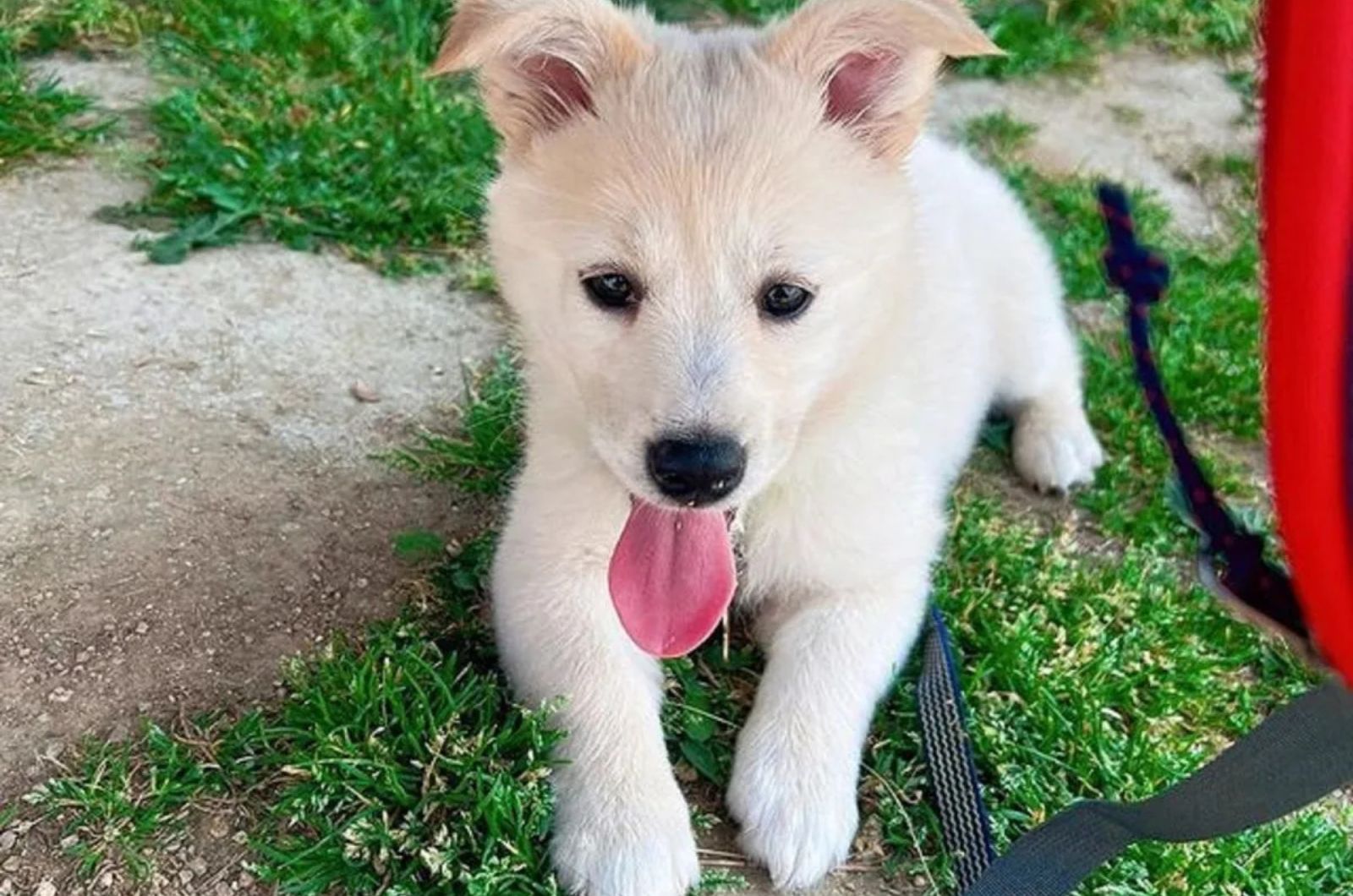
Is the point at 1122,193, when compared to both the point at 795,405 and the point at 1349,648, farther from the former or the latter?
the point at 795,405

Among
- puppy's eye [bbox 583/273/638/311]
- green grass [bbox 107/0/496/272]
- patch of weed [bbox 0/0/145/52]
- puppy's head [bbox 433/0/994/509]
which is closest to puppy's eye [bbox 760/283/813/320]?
puppy's head [bbox 433/0/994/509]

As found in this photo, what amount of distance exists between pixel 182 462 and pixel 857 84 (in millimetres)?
1754

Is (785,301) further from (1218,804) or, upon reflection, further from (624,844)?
(1218,804)

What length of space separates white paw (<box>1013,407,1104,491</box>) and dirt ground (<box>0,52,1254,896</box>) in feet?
4.77

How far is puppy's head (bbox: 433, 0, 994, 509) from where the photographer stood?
8.23ft

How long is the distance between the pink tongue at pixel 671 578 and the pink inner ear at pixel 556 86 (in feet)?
2.48

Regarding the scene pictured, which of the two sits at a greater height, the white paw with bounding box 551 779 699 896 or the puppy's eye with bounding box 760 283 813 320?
the puppy's eye with bounding box 760 283 813 320

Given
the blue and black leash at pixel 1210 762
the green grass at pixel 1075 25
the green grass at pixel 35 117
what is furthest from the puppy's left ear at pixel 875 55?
the green grass at pixel 1075 25

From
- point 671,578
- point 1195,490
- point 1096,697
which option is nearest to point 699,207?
point 671,578

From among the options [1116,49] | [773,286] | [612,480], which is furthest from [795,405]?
[1116,49]

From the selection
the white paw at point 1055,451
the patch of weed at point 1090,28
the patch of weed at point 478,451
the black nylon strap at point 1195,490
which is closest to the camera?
the black nylon strap at point 1195,490

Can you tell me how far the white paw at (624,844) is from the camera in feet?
8.38

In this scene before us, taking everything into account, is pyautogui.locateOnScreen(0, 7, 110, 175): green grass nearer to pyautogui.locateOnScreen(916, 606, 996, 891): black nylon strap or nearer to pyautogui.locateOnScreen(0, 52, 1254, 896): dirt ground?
pyautogui.locateOnScreen(0, 52, 1254, 896): dirt ground

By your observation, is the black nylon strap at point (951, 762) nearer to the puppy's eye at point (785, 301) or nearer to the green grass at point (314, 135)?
the puppy's eye at point (785, 301)
